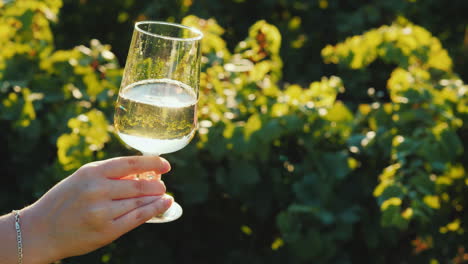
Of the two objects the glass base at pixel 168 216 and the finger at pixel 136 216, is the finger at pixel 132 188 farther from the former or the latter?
the glass base at pixel 168 216

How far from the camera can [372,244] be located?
7.48ft

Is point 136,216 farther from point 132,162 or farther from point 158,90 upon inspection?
point 158,90

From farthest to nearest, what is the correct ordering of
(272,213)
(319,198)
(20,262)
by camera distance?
(272,213) → (319,198) → (20,262)

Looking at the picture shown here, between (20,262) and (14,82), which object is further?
(14,82)

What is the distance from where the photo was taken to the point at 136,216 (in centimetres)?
144

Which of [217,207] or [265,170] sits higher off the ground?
[265,170]

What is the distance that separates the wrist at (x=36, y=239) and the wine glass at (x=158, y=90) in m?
0.30

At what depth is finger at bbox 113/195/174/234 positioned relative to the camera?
4.66 feet

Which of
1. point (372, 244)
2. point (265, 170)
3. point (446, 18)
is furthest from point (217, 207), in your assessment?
point (446, 18)

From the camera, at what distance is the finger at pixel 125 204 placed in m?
1.40

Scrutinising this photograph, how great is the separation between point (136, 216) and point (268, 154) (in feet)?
2.98

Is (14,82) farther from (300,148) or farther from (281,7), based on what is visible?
(281,7)

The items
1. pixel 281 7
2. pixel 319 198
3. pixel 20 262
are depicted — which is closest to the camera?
pixel 20 262

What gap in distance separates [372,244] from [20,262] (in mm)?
1368
